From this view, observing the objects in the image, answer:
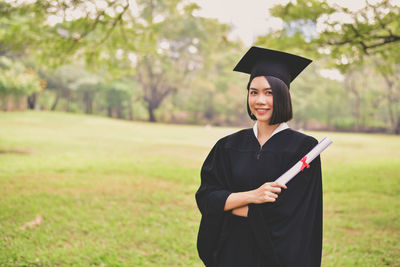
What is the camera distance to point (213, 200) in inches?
77.5

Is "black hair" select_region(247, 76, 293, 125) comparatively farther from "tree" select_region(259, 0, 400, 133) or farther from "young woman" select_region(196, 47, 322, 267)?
"tree" select_region(259, 0, 400, 133)

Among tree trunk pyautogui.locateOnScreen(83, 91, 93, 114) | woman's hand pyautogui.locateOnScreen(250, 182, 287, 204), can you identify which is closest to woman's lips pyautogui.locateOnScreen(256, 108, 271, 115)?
woman's hand pyautogui.locateOnScreen(250, 182, 287, 204)

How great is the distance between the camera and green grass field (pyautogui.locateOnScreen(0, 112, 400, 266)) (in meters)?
4.19

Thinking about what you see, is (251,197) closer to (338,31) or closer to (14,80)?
(338,31)

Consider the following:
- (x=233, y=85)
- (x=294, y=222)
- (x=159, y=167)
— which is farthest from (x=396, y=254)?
(x=233, y=85)

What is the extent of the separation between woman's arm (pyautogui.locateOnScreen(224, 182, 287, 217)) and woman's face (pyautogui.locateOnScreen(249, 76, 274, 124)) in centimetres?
41

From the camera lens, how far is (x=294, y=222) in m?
1.85

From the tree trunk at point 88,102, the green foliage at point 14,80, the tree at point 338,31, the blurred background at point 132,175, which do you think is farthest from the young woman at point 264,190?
the tree trunk at point 88,102

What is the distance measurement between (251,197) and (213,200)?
0.25 meters

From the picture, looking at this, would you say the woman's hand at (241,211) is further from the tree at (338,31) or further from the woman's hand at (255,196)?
the tree at (338,31)

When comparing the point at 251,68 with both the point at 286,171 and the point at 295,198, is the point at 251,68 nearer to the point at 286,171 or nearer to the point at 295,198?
the point at 286,171

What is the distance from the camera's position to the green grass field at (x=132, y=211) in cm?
419

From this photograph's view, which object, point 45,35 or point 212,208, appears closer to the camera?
point 212,208

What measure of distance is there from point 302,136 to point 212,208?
2.20 ft
